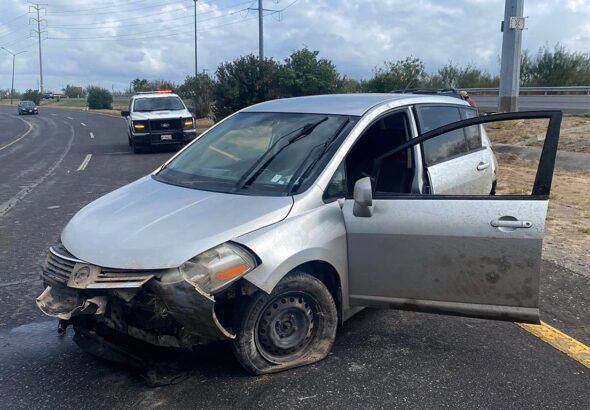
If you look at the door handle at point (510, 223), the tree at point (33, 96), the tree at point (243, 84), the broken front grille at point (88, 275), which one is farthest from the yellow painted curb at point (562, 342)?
the tree at point (33, 96)

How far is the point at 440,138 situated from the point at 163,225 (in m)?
2.77

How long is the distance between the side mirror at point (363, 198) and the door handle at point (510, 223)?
78cm

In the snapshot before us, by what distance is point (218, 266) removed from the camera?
317cm

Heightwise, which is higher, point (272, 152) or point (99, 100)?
point (99, 100)

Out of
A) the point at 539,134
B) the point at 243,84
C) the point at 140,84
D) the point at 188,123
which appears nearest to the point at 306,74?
the point at 243,84

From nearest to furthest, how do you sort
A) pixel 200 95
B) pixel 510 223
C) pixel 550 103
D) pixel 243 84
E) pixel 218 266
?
pixel 218 266
pixel 510 223
pixel 243 84
pixel 550 103
pixel 200 95

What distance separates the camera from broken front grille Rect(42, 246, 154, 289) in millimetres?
3121

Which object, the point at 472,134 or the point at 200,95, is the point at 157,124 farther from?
the point at 200,95

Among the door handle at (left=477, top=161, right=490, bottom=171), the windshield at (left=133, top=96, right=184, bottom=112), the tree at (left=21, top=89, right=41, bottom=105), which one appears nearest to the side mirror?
the door handle at (left=477, top=161, right=490, bottom=171)

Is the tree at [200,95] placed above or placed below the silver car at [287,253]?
above

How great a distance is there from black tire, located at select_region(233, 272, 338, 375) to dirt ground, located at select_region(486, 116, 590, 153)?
12.4 m

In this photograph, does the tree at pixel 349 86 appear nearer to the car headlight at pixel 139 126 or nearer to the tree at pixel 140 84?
the car headlight at pixel 139 126

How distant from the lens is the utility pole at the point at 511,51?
56.6 ft

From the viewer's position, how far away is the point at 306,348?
12.3ft
